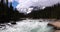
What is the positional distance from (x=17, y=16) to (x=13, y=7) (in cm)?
27

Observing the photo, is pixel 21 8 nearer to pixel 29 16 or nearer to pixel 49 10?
pixel 29 16

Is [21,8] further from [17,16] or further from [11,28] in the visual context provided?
[11,28]

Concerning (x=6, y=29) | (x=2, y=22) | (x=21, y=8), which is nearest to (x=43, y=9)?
(x=21, y=8)

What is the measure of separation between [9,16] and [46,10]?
763 mm

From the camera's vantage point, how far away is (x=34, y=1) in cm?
277

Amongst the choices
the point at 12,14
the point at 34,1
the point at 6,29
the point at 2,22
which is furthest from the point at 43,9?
the point at 6,29

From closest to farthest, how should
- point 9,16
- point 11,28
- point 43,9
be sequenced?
point 9,16
point 43,9
point 11,28

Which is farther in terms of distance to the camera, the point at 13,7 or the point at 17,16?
the point at 17,16

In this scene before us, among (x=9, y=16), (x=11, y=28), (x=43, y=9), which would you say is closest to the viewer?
(x=9, y=16)

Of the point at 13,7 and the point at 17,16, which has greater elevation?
the point at 13,7

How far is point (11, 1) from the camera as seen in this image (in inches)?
104

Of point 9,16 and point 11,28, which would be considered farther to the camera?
point 11,28

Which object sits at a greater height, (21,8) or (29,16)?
(21,8)

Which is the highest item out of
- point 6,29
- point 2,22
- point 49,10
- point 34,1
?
point 34,1
